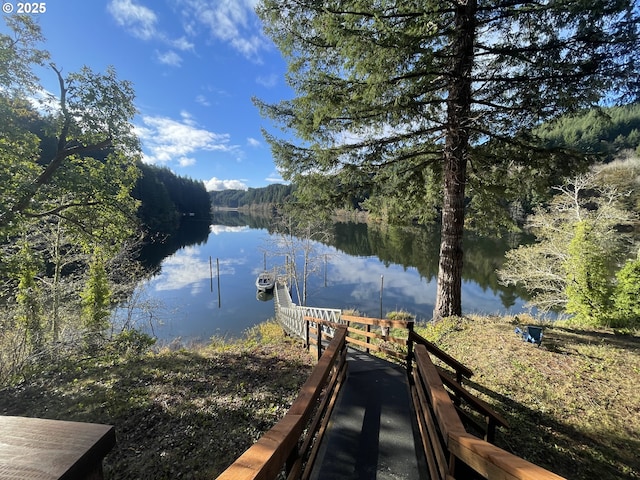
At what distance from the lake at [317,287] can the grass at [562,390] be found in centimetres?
382

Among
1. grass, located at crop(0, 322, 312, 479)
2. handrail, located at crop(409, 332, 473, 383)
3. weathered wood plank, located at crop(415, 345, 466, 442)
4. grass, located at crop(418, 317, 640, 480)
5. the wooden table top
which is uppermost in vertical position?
the wooden table top

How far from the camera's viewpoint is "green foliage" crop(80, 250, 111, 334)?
10.5m

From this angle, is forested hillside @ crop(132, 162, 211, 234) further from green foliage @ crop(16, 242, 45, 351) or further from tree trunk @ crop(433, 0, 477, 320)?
tree trunk @ crop(433, 0, 477, 320)

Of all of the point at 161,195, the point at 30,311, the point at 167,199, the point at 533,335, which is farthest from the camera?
the point at 167,199

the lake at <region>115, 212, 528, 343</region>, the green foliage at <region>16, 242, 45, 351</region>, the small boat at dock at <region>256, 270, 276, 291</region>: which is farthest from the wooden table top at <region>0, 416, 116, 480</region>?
the small boat at dock at <region>256, 270, 276, 291</region>

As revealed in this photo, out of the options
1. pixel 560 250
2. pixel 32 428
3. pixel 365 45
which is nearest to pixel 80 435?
pixel 32 428

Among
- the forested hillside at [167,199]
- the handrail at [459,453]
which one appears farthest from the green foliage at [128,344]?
the forested hillside at [167,199]

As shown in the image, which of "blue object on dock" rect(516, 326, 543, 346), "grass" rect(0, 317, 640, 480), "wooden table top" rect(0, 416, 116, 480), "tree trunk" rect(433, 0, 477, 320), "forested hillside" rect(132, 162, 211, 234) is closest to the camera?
"wooden table top" rect(0, 416, 116, 480)

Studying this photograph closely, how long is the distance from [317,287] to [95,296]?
1546 centimetres

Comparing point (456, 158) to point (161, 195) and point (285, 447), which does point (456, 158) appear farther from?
point (161, 195)

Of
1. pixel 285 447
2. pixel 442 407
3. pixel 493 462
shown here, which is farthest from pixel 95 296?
pixel 493 462

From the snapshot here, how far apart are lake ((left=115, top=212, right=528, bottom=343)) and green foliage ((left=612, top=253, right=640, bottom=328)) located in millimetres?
5801

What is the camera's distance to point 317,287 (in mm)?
23250

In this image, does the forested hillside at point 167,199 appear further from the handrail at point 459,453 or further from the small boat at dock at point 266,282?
the handrail at point 459,453
